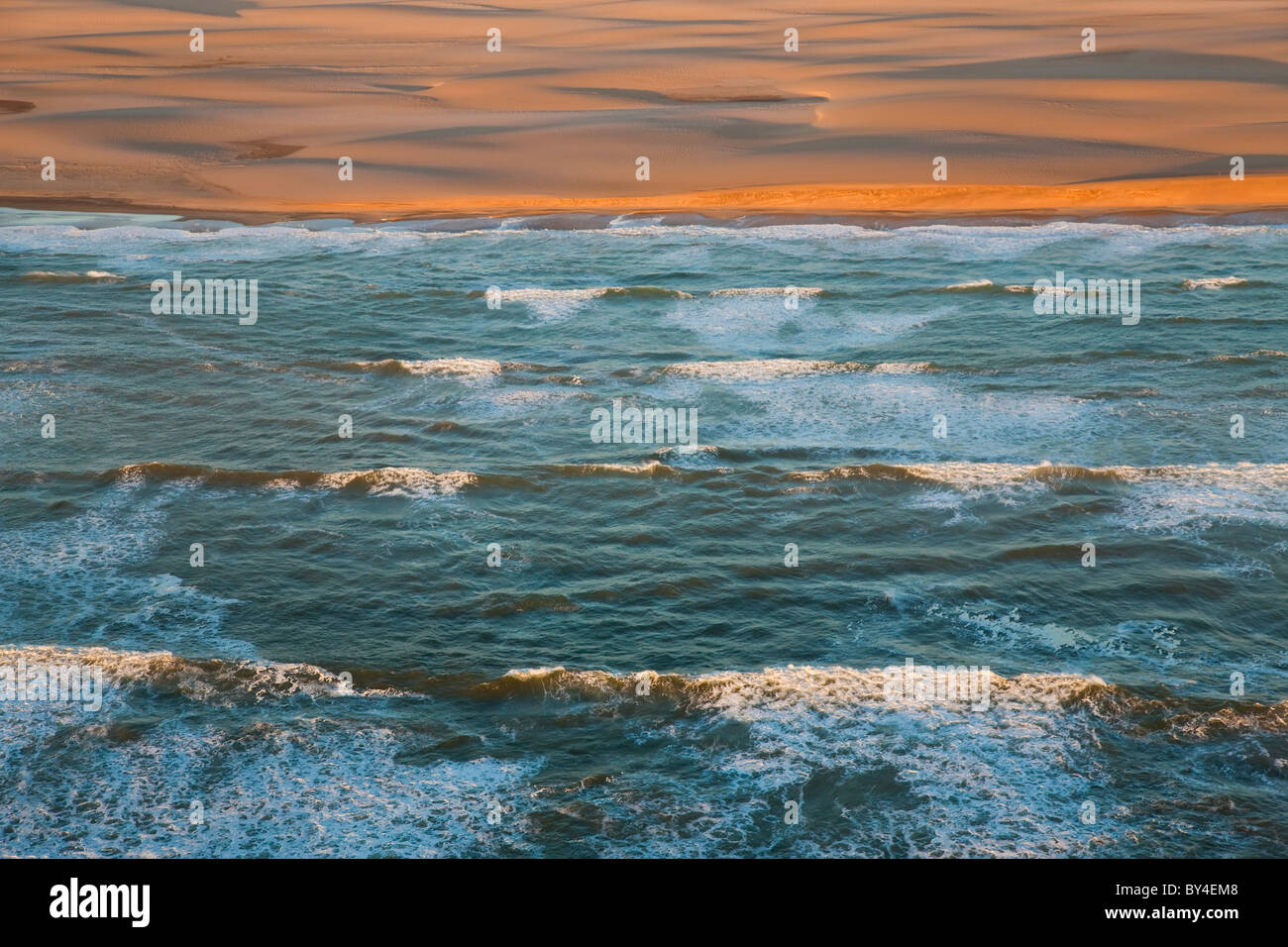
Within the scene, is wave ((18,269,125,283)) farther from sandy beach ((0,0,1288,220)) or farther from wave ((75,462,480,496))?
wave ((75,462,480,496))

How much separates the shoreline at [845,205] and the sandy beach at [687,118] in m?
0.08

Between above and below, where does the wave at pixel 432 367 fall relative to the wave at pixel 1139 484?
above

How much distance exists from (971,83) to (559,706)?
30530 mm

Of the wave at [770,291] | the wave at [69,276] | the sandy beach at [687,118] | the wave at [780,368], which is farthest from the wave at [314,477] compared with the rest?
the sandy beach at [687,118]

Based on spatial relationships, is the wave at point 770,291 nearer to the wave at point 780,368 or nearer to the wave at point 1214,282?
the wave at point 780,368

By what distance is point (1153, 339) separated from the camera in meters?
22.3

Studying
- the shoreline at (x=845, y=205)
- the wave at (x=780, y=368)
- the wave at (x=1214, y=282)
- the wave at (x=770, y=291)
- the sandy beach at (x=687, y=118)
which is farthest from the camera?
the sandy beach at (x=687, y=118)

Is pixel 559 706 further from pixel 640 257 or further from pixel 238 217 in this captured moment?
pixel 238 217

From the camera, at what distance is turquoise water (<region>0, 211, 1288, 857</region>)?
11352mm

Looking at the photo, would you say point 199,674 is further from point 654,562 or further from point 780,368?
point 780,368

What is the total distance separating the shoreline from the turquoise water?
299 centimetres

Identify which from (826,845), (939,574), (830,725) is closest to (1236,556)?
(939,574)

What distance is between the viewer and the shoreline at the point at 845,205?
29.7 m

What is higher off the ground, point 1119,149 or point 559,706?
point 1119,149
